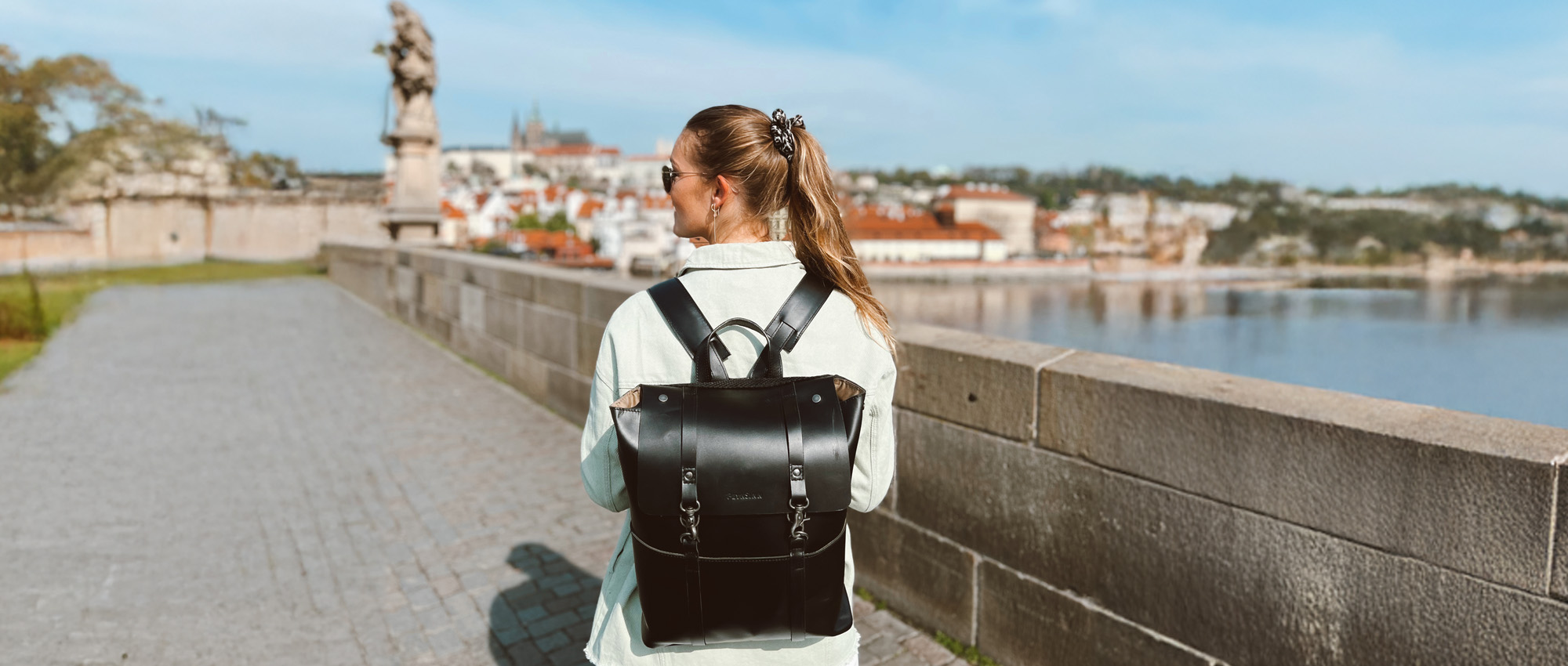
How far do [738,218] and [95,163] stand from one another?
103 ft

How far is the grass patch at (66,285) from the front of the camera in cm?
1104

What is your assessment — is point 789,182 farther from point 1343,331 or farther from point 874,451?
point 1343,331

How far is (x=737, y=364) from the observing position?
1648mm

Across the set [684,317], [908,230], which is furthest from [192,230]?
[684,317]

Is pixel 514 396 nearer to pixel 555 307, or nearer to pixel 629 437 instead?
pixel 555 307

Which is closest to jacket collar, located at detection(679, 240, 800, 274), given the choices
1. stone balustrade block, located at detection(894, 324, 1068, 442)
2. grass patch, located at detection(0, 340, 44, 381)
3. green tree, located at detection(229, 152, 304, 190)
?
stone balustrade block, located at detection(894, 324, 1068, 442)

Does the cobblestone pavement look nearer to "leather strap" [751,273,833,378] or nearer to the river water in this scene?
the river water

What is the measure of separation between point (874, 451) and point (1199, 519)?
1.35 metres

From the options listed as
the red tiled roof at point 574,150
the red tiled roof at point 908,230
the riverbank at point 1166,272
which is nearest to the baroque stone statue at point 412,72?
the riverbank at point 1166,272

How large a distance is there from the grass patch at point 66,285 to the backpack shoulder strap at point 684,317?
33.0ft

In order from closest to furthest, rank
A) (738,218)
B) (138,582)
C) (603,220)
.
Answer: (738,218) → (138,582) → (603,220)

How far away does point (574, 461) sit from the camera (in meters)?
6.16

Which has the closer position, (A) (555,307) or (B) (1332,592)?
(B) (1332,592)

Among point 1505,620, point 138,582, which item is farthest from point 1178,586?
point 138,582
